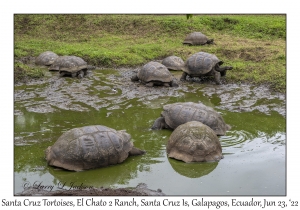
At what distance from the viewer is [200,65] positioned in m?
12.7

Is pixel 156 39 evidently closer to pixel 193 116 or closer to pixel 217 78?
pixel 217 78

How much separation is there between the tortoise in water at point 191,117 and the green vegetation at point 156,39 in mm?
4467

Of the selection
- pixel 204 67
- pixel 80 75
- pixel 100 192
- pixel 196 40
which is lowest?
pixel 100 192

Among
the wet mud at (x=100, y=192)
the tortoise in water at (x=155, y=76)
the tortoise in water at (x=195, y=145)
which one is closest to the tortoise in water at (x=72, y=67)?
the tortoise in water at (x=155, y=76)

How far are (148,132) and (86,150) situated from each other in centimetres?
232

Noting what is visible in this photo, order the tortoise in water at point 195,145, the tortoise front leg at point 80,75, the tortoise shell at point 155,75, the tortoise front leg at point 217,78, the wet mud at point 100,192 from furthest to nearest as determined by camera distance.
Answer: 1. the tortoise front leg at point 80,75
2. the tortoise front leg at point 217,78
3. the tortoise shell at point 155,75
4. the tortoise in water at point 195,145
5. the wet mud at point 100,192

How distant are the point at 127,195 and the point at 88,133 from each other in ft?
5.03

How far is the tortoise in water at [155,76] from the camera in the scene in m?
12.0

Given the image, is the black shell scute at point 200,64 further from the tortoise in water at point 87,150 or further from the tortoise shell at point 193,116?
the tortoise in water at point 87,150

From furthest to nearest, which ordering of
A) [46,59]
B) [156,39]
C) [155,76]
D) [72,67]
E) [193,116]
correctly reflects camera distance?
[156,39] < [46,59] < [72,67] < [155,76] < [193,116]

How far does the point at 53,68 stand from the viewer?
14.4 m

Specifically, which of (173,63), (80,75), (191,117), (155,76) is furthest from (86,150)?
(173,63)

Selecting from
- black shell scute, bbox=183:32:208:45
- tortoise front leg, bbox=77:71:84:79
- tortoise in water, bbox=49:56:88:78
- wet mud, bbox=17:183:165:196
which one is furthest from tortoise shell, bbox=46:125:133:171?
black shell scute, bbox=183:32:208:45

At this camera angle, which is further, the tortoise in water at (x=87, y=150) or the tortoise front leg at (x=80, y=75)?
the tortoise front leg at (x=80, y=75)
